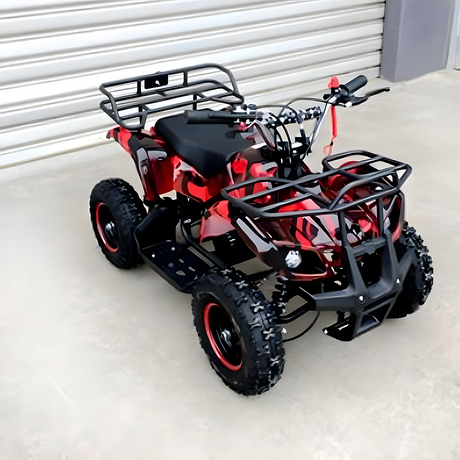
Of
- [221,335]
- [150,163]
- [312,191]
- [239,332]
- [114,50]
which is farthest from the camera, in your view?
[114,50]

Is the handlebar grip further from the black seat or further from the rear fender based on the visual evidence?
the rear fender

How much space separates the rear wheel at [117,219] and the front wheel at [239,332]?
0.66 m

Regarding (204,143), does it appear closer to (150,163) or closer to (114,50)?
(150,163)

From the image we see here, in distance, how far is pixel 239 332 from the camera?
1.99m

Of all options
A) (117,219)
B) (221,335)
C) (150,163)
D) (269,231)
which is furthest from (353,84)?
(117,219)

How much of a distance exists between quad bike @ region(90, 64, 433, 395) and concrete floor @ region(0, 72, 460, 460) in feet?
0.57

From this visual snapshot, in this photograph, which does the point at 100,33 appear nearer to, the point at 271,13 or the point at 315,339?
the point at 271,13

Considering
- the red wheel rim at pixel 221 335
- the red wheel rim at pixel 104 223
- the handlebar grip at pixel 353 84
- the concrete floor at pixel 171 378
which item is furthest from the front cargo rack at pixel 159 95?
the red wheel rim at pixel 221 335

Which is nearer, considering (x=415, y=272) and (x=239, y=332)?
(x=239, y=332)

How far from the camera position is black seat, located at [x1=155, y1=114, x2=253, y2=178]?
2393mm

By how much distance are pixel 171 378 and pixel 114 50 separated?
9.48 feet

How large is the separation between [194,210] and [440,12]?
Answer: 443cm

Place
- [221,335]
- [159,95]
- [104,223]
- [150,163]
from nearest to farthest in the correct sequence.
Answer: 1. [221,335]
2. [150,163]
3. [104,223]
4. [159,95]

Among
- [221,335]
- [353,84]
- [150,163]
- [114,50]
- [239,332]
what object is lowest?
[221,335]
